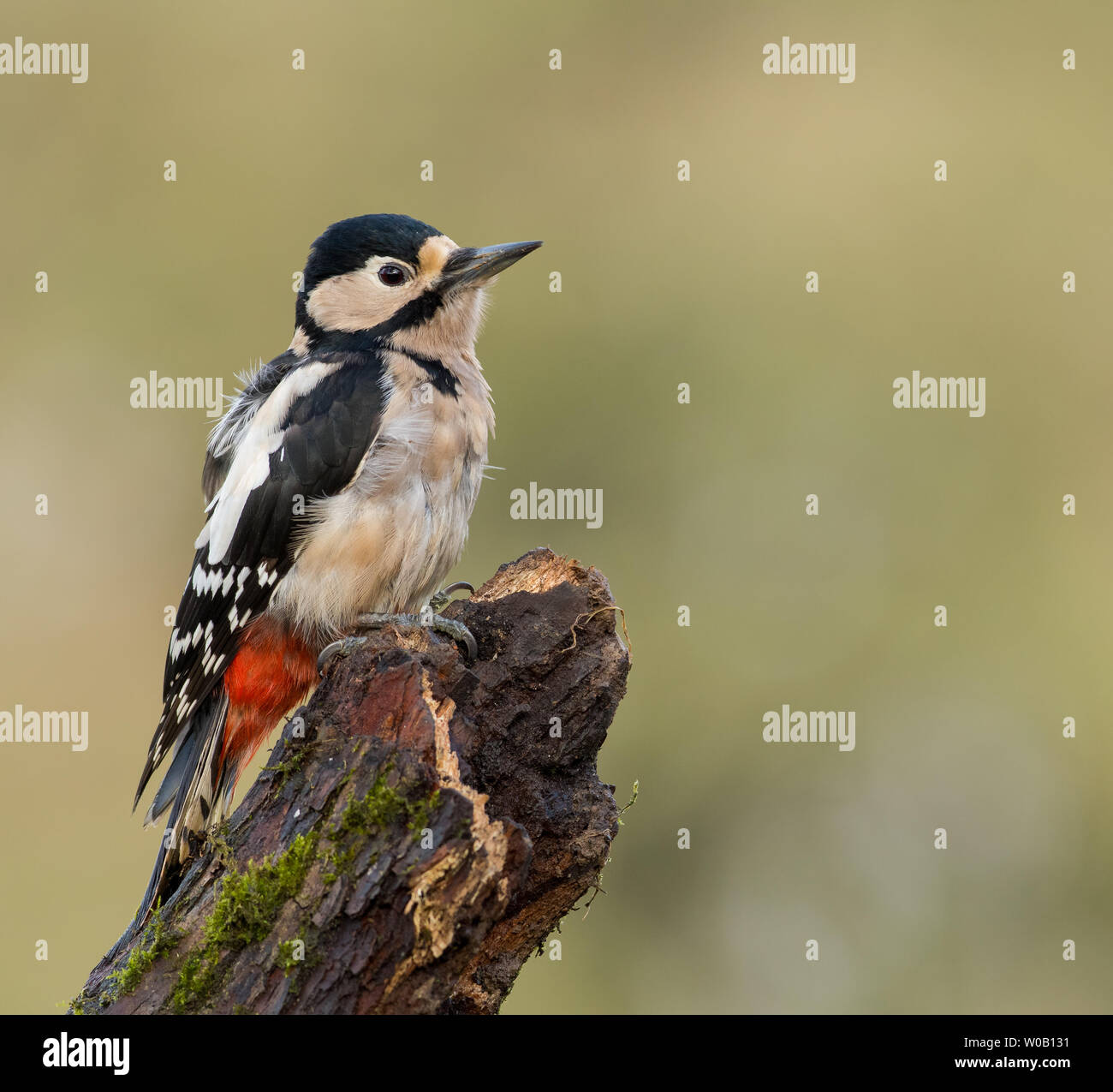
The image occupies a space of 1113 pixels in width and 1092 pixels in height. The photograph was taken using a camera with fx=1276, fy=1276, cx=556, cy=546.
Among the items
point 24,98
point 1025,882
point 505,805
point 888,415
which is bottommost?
point 1025,882

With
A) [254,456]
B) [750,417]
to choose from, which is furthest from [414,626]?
[750,417]

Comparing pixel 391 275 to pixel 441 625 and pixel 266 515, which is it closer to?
pixel 266 515

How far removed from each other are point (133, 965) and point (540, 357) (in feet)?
21.2

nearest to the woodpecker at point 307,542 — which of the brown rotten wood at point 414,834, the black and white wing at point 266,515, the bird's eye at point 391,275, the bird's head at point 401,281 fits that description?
the black and white wing at point 266,515

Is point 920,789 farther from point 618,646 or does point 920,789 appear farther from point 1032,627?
point 618,646

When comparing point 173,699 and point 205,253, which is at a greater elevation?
point 205,253

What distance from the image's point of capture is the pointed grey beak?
170 inches

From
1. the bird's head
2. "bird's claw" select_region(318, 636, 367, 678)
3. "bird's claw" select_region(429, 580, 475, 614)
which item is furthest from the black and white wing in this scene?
"bird's claw" select_region(429, 580, 475, 614)

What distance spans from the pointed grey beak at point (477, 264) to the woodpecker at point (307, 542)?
0.31 metres

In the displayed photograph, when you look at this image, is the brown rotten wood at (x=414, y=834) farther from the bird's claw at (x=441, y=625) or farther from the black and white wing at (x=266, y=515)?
the black and white wing at (x=266, y=515)

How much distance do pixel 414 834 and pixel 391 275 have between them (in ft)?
7.55

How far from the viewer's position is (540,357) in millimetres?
8828

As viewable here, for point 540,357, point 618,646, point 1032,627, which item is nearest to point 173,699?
point 618,646

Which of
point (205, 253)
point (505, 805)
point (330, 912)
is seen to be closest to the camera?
point (330, 912)
